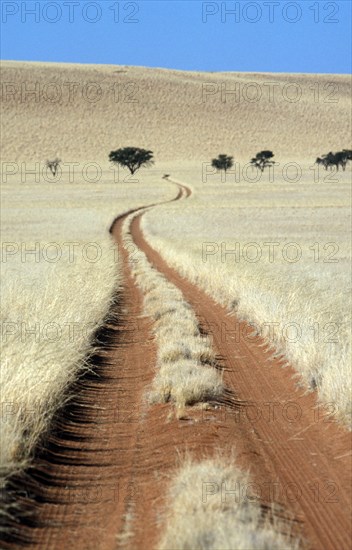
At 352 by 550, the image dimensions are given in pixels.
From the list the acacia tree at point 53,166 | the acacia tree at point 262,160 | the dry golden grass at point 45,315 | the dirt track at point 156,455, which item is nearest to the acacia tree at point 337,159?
the acacia tree at point 262,160

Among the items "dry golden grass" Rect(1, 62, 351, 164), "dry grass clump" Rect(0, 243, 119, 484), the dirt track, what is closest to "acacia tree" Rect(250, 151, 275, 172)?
"dry golden grass" Rect(1, 62, 351, 164)

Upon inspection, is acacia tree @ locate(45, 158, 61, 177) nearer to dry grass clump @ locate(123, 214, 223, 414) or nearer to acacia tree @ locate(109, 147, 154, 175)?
acacia tree @ locate(109, 147, 154, 175)

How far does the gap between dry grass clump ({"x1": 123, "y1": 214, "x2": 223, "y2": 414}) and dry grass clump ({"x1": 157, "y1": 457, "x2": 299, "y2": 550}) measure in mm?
2027

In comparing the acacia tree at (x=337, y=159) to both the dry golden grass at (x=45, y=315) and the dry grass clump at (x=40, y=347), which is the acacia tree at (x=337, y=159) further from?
the dry grass clump at (x=40, y=347)

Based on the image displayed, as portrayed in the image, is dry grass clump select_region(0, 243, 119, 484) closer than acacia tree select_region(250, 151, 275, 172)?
Yes

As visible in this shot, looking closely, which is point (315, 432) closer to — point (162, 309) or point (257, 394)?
point (257, 394)

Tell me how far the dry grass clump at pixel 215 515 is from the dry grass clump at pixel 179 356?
6.65ft

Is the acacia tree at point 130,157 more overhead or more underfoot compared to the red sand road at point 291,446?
more overhead

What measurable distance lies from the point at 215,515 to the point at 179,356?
A: 4.68 metres

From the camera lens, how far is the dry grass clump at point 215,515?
14.0 ft

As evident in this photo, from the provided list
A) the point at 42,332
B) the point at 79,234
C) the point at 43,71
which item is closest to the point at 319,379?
the point at 42,332

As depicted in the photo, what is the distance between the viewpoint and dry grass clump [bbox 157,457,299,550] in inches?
168

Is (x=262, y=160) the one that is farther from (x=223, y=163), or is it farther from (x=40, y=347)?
(x=40, y=347)

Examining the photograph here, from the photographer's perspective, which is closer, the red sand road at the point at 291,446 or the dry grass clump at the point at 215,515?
the dry grass clump at the point at 215,515
